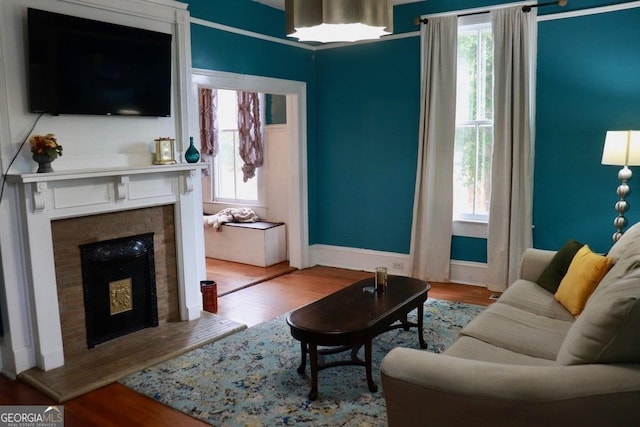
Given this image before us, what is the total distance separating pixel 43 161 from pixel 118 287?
3.63 feet

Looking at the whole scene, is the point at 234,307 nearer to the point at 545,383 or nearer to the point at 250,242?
the point at 250,242

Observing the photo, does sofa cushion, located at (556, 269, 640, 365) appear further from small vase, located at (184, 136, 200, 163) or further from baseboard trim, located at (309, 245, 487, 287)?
baseboard trim, located at (309, 245, 487, 287)

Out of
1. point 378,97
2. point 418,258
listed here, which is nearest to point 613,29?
point 378,97

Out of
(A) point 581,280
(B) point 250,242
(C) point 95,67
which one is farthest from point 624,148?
(B) point 250,242

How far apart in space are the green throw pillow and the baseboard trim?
1.67m

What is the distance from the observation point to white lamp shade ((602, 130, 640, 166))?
3965mm

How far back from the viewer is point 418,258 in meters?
5.61

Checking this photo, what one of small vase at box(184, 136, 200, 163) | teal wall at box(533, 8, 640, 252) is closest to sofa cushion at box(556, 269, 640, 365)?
teal wall at box(533, 8, 640, 252)

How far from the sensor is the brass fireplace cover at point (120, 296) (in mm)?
3898

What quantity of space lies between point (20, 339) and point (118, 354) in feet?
2.05

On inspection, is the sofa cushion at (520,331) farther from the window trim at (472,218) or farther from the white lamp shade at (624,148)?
the window trim at (472,218)

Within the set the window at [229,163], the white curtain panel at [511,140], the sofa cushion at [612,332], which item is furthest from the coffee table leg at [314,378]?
the window at [229,163]

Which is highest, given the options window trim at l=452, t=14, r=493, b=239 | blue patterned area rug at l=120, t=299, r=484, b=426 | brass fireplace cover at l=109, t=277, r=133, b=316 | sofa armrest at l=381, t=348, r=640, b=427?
window trim at l=452, t=14, r=493, b=239

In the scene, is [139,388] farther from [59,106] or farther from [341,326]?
[59,106]
